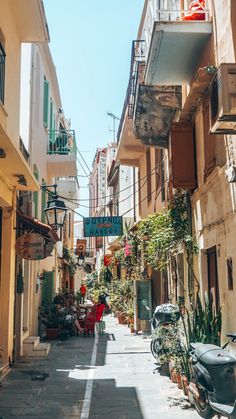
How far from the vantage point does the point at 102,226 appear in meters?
16.4

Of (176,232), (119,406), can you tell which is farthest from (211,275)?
(119,406)

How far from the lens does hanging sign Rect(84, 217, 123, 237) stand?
16.1m

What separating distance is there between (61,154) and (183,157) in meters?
8.15

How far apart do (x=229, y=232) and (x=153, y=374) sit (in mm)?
4191

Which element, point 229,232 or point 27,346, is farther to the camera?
point 27,346

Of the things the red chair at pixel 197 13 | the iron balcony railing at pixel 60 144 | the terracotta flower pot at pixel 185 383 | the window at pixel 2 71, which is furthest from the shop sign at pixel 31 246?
the iron balcony railing at pixel 60 144

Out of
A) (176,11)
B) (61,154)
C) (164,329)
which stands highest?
(61,154)

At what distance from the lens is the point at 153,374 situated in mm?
10023

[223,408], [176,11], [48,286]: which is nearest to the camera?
[223,408]

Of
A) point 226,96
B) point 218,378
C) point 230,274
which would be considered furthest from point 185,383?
point 226,96

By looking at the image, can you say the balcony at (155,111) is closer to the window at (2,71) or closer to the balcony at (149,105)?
the balcony at (149,105)

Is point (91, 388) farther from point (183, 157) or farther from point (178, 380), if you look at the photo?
point (183, 157)

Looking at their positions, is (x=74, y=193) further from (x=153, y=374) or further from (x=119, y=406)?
(x=119, y=406)

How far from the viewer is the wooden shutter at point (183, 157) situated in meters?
9.92
